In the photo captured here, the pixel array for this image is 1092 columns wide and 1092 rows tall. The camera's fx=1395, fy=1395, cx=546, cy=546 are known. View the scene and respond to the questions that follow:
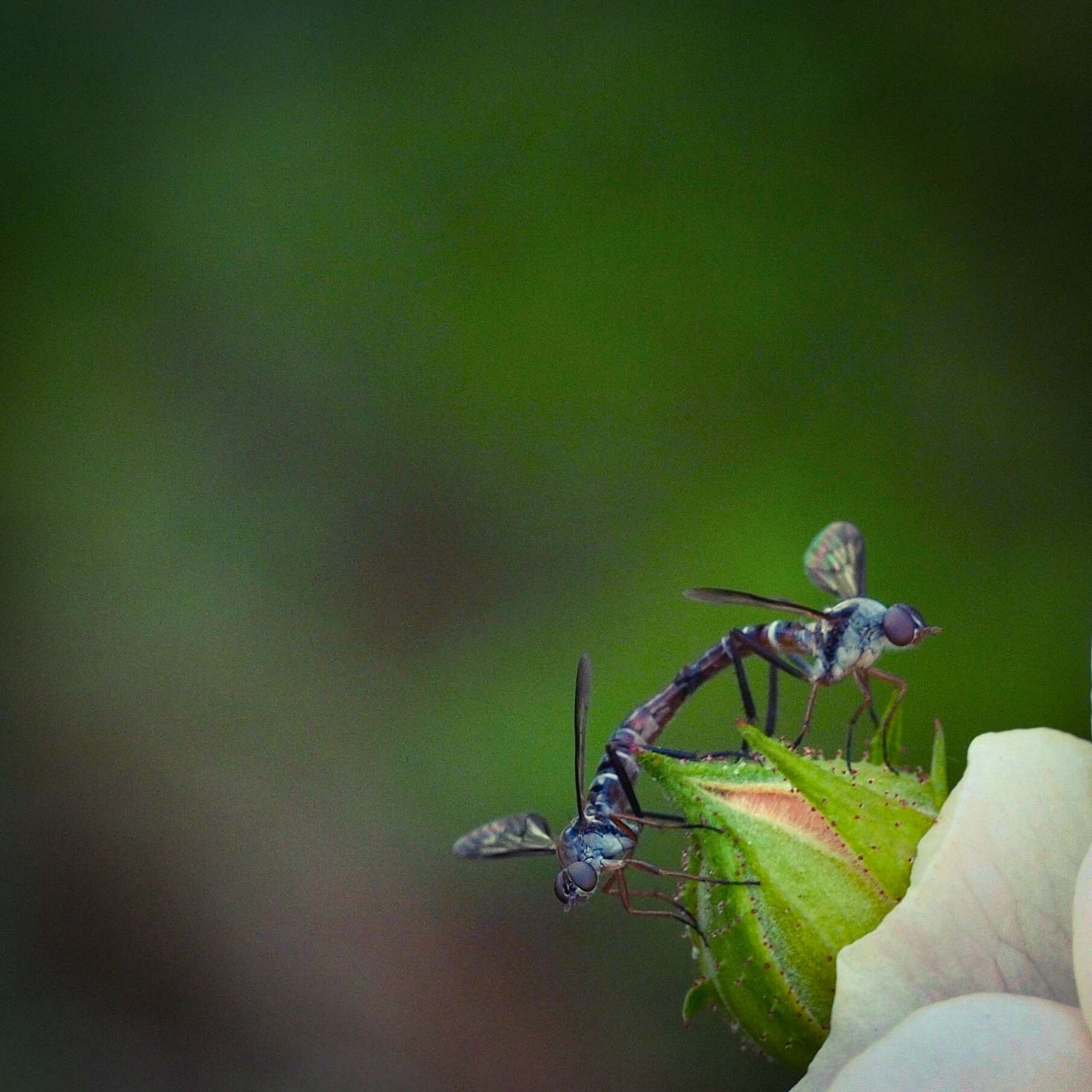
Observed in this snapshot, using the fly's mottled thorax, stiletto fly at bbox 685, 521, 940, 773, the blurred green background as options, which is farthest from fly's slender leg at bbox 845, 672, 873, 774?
the blurred green background

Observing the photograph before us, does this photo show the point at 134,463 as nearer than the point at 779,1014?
No

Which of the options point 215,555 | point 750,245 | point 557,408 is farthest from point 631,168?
point 215,555

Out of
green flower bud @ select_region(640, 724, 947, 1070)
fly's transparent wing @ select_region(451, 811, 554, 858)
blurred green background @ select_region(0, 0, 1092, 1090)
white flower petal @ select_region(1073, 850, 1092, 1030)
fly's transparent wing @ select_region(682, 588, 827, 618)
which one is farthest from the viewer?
blurred green background @ select_region(0, 0, 1092, 1090)

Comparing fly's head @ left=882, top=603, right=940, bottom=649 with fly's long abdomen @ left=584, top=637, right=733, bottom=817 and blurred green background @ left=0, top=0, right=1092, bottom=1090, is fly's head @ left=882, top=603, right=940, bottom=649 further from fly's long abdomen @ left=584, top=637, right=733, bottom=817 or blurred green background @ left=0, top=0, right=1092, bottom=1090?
blurred green background @ left=0, top=0, right=1092, bottom=1090

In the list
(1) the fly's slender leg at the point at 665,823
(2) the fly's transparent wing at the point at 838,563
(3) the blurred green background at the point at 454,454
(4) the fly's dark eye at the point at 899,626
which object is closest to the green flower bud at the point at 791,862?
(1) the fly's slender leg at the point at 665,823

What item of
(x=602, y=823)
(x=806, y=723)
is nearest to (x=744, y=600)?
(x=806, y=723)

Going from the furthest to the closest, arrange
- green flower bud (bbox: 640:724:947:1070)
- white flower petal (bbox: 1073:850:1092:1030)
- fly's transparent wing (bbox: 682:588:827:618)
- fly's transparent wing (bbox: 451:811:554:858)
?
fly's transparent wing (bbox: 451:811:554:858)
fly's transparent wing (bbox: 682:588:827:618)
green flower bud (bbox: 640:724:947:1070)
white flower petal (bbox: 1073:850:1092:1030)

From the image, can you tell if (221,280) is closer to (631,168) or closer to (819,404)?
(631,168)

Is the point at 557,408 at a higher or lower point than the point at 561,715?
higher

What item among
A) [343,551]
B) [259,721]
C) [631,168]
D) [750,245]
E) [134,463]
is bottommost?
[259,721]
